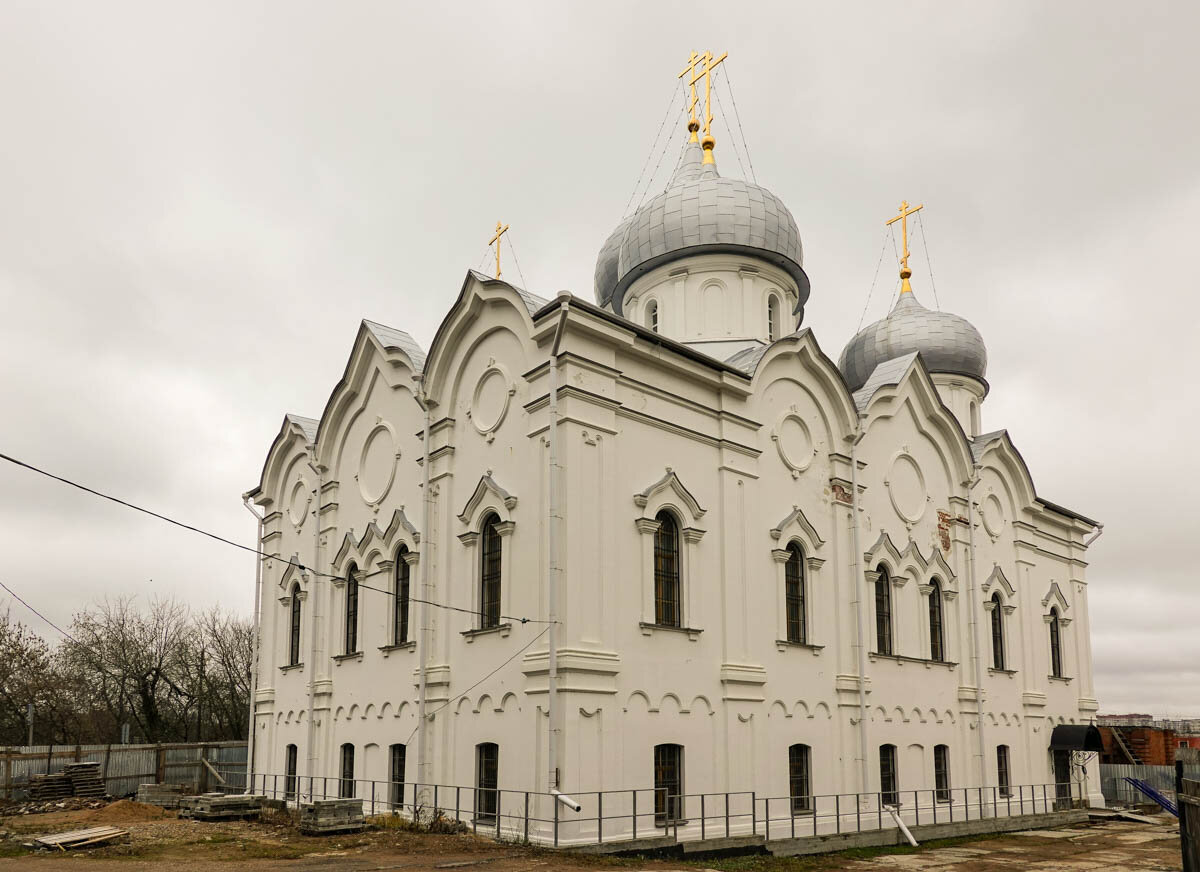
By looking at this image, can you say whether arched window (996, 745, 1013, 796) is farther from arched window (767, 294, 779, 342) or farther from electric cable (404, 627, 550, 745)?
electric cable (404, 627, 550, 745)

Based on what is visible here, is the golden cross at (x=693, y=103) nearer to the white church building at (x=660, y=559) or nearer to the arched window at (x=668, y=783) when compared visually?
the white church building at (x=660, y=559)

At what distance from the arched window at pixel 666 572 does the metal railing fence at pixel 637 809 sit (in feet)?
9.14

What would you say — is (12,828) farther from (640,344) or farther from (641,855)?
(640,344)

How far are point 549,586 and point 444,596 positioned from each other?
10.7 feet

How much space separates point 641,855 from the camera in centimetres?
1583

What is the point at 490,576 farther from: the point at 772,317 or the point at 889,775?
the point at 772,317

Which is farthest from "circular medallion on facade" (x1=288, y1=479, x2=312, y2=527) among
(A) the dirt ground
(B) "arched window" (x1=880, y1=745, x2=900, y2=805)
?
(B) "arched window" (x1=880, y1=745, x2=900, y2=805)

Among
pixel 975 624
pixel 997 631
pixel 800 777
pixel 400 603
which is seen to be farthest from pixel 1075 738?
pixel 400 603

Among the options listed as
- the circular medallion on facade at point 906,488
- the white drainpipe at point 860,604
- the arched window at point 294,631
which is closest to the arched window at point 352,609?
the arched window at point 294,631

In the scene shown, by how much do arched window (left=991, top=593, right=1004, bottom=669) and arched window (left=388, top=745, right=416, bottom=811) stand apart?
1447 centimetres

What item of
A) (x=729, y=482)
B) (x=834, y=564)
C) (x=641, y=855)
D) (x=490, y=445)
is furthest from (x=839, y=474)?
(x=641, y=855)

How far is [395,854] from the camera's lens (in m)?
15.1

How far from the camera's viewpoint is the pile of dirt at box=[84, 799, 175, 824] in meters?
19.7

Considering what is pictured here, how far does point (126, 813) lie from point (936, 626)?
17176 mm
